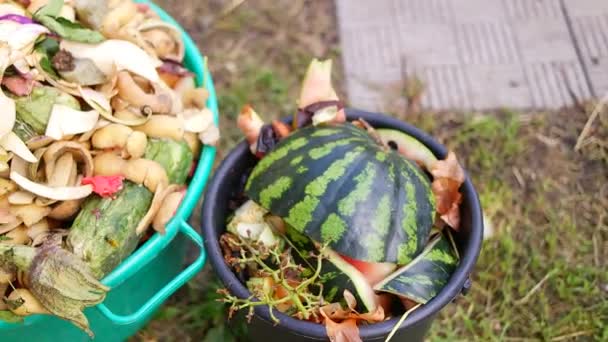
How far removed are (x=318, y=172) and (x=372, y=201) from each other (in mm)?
127

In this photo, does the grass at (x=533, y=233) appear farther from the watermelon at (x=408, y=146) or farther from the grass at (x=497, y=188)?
the watermelon at (x=408, y=146)

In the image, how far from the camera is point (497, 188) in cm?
223

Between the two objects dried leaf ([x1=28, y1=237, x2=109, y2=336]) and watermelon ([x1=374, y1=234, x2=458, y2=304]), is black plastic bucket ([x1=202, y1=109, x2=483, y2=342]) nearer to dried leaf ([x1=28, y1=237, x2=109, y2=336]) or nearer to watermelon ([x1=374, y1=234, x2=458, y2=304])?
watermelon ([x1=374, y1=234, x2=458, y2=304])

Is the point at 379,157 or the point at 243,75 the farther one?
the point at 243,75

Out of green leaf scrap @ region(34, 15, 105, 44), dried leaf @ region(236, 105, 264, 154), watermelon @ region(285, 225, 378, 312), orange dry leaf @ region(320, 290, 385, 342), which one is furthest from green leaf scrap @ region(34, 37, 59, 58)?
orange dry leaf @ region(320, 290, 385, 342)

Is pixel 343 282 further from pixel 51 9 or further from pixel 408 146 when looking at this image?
pixel 51 9

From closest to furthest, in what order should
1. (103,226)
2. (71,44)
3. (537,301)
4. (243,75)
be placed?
1. (103,226)
2. (71,44)
3. (537,301)
4. (243,75)

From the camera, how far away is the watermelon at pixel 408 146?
170cm

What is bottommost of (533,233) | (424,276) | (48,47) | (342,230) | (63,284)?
(533,233)

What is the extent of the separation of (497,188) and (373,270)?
0.84 m

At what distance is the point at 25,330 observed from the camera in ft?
4.90

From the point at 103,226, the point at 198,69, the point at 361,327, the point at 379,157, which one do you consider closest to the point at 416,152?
the point at 379,157

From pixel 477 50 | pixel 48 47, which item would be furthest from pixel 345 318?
pixel 477 50

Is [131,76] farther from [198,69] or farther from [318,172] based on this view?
[318,172]
